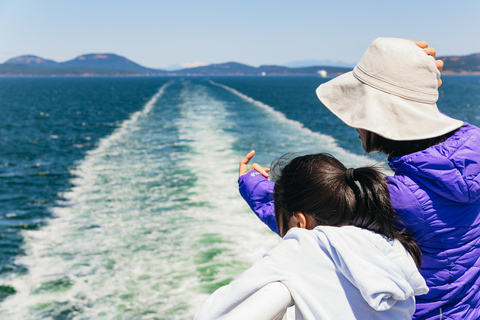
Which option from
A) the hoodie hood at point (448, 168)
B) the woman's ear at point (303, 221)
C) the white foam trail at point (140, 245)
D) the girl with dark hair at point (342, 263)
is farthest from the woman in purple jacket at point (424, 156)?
the white foam trail at point (140, 245)

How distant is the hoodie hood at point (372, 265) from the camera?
2.85ft

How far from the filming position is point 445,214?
1153mm

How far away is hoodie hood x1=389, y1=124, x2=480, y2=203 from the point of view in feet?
3.64

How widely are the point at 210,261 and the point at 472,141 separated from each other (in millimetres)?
4688

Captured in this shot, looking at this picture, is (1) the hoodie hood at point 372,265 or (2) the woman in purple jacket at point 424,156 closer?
(1) the hoodie hood at point 372,265

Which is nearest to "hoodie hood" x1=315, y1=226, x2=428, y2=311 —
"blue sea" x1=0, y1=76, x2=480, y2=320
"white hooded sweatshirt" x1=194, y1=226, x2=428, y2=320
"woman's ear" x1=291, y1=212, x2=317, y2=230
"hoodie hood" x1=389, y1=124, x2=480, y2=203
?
"white hooded sweatshirt" x1=194, y1=226, x2=428, y2=320

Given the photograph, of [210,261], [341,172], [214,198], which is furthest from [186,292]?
[341,172]

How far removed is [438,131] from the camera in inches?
44.3

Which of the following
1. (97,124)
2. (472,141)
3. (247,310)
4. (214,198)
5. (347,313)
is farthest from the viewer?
(97,124)

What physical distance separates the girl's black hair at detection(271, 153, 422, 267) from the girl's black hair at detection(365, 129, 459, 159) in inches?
6.3

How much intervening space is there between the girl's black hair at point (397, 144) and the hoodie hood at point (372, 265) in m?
0.36

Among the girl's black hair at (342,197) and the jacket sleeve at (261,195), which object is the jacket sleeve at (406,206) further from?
the jacket sleeve at (261,195)

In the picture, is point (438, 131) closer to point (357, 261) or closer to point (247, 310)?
point (357, 261)

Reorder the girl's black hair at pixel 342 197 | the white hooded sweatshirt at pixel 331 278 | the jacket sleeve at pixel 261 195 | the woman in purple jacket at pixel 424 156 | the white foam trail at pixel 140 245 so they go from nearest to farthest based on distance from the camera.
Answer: the white hooded sweatshirt at pixel 331 278, the girl's black hair at pixel 342 197, the woman in purple jacket at pixel 424 156, the jacket sleeve at pixel 261 195, the white foam trail at pixel 140 245
